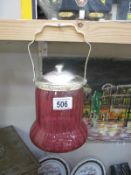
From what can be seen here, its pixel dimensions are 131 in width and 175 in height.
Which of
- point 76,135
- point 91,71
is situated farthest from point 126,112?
point 76,135

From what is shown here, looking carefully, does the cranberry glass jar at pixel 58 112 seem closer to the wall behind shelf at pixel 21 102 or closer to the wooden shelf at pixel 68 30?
the wooden shelf at pixel 68 30

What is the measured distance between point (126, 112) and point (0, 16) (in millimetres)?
713

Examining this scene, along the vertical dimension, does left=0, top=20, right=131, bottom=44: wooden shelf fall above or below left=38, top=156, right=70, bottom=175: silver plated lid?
above

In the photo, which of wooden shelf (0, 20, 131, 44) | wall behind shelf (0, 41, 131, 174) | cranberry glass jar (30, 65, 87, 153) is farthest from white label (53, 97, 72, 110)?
wall behind shelf (0, 41, 131, 174)

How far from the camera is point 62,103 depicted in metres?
0.70

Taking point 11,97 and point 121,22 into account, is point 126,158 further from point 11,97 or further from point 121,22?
point 121,22

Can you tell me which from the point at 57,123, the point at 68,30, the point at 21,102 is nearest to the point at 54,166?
the point at 21,102

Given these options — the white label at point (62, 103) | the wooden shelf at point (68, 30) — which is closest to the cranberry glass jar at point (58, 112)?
the white label at point (62, 103)

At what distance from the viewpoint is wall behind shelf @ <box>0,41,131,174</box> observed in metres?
1.11

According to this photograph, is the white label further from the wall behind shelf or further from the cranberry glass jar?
the wall behind shelf

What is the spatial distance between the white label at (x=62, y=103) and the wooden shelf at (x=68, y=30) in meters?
0.17

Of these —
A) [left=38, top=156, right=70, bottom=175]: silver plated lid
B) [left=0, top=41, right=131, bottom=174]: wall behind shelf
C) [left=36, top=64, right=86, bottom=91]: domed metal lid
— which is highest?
[left=36, top=64, right=86, bottom=91]: domed metal lid

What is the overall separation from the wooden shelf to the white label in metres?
0.17

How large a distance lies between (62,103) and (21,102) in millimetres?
520
